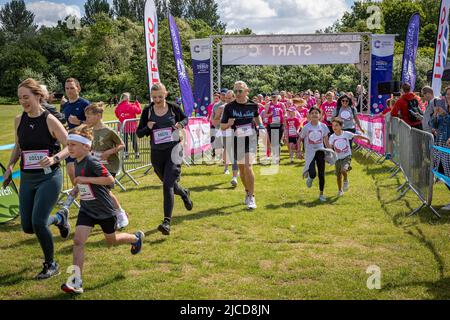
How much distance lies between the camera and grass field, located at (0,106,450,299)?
14.5ft

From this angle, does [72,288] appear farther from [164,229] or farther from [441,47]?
[441,47]

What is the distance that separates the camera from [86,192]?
14.5ft

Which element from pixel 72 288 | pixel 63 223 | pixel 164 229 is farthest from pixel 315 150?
pixel 72 288

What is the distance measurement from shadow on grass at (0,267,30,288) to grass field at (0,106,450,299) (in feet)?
0.04

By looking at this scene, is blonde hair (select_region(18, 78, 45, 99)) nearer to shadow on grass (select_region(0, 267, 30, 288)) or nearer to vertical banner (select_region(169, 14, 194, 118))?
shadow on grass (select_region(0, 267, 30, 288))

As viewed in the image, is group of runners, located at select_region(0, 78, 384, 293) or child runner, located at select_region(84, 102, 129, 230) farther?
child runner, located at select_region(84, 102, 129, 230)

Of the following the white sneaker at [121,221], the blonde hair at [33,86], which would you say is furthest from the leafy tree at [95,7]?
the blonde hair at [33,86]

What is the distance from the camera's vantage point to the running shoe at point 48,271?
4.81 m

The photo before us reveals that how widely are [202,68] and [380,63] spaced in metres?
7.62

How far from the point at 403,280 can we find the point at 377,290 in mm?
406

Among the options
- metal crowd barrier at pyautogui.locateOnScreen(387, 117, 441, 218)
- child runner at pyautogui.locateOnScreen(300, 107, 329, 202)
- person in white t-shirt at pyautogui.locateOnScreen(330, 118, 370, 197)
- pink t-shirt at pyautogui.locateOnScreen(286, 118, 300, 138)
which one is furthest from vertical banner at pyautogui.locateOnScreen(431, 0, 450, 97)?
pink t-shirt at pyautogui.locateOnScreen(286, 118, 300, 138)

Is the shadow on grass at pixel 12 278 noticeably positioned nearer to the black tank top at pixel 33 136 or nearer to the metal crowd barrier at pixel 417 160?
the black tank top at pixel 33 136

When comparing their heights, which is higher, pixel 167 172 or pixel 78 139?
pixel 78 139

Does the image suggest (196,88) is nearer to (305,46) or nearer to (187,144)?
(305,46)
